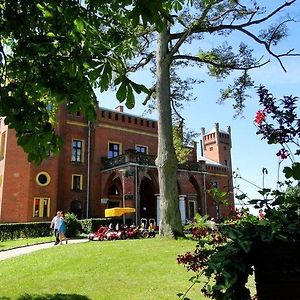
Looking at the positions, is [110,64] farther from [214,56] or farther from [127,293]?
[214,56]

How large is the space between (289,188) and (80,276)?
18.6ft

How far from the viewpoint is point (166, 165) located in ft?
44.3

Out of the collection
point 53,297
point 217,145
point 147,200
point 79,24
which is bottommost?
point 53,297

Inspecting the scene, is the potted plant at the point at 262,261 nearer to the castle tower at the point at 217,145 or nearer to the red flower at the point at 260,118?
the red flower at the point at 260,118

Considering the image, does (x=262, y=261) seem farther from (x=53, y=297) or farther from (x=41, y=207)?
(x=41, y=207)

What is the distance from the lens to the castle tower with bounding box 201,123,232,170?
204ft

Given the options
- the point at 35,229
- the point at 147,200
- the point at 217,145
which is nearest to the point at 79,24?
the point at 35,229

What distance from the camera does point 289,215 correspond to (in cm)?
235

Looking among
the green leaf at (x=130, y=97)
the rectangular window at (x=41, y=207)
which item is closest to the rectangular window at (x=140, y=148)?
the rectangular window at (x=41, y=207)

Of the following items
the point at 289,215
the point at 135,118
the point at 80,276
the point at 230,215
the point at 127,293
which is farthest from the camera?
the point at 135,118

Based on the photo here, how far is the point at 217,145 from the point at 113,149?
32.6 m

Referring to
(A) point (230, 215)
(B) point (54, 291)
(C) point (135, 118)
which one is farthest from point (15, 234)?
(A) point (230, 215)

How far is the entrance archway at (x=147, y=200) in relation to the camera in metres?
33.2

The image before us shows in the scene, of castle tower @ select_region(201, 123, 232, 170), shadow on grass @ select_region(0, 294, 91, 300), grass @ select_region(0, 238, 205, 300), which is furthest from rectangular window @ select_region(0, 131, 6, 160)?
castle tower @ select_region(201, 123, 232, 170)
